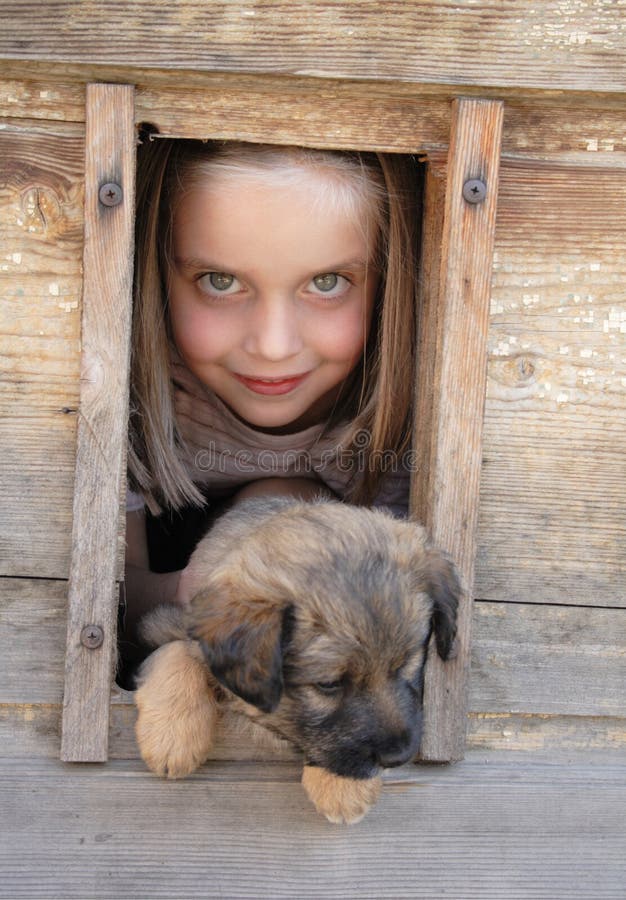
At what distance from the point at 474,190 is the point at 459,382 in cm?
51

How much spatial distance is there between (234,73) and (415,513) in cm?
133

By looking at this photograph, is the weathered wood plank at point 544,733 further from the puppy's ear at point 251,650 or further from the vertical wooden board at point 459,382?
the puppy's ear at point 251,650

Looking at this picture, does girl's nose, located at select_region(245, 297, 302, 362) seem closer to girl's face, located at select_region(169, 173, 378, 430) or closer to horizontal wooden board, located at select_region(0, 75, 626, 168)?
girl's face, located at select_region(169, 173, 378, 430)

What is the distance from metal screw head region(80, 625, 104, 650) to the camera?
2.86 metres

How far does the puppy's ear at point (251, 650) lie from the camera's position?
245 cm

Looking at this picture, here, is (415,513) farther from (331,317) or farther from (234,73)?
(234,73)

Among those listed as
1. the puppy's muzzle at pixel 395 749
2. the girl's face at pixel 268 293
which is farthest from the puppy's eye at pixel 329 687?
the girl's face at pixel 268 293

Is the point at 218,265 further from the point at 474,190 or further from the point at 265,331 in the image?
the point at 474,190

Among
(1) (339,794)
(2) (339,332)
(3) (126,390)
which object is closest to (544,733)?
(1) (339,794)

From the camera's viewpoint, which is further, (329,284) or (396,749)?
(329,284)

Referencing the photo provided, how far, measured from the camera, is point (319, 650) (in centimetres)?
248

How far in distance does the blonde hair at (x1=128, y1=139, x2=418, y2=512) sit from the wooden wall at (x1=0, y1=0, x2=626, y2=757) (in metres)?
0.46

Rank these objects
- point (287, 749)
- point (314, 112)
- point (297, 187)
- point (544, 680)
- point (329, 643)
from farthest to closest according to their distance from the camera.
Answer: point (297, 187), point (544, 680), point (287, 749), point (314, 112), point (329, 643)

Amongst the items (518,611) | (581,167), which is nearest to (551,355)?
(581,167)
